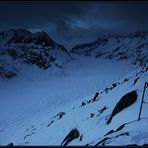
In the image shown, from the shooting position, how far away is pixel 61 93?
178ft

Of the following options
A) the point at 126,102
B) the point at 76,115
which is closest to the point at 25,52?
the point at 76,115

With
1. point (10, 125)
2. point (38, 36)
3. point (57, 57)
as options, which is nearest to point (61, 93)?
point (10, 125)

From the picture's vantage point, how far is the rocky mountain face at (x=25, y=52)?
3696 inches

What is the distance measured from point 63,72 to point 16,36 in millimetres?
55052

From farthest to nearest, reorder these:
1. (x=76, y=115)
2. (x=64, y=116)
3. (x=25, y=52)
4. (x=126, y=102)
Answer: (x=25, y=52)
(x=64, y=116)
(x=76, y=115)
(x=126, y=102)

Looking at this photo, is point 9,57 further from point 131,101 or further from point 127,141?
point 127,141

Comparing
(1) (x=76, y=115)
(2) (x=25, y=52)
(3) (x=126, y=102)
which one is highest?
(2) (x=25, y=52)

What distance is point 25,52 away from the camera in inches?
4498

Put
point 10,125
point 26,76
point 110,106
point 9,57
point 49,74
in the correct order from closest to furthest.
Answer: point 110,106, point 10,125, point 26,76, point 49,74, point 9,57

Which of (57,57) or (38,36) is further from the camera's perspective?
(38,36)

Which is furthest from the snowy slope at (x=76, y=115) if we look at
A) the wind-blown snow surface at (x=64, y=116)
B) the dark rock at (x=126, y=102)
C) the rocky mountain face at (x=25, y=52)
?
the rocky mountain face at (x=25, y=52)

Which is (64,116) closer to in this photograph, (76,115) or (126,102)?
(76,115)

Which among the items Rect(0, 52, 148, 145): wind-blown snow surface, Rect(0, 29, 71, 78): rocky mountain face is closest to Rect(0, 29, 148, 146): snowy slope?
Rect(0, 52, 148, 145): wind-blown snow surface

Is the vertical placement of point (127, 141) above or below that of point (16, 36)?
below
